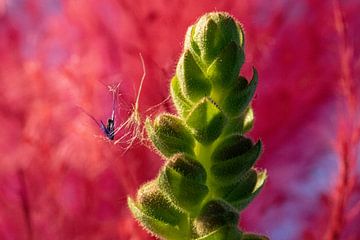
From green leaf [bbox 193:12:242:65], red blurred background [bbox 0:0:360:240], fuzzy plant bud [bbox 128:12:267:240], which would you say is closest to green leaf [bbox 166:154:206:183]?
fuzzy plant bud [bbox 128:12:267:240]

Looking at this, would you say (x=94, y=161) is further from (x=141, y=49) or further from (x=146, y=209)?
(x=146, y=209)

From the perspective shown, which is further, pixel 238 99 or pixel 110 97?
pixel 110 97

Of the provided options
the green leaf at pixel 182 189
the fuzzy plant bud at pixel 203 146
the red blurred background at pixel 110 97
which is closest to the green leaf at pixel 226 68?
the fuzzy plant bud at pixel 203 146

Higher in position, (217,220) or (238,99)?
(238,99)

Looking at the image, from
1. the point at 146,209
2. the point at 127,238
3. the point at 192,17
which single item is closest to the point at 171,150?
the point at 146,209

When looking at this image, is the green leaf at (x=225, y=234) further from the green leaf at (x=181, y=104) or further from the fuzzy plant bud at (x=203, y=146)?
the green leaf at (x=181, y=104)

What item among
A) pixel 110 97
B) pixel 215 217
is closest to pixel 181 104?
pixel 215 217

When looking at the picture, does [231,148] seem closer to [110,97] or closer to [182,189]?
[182,189]
